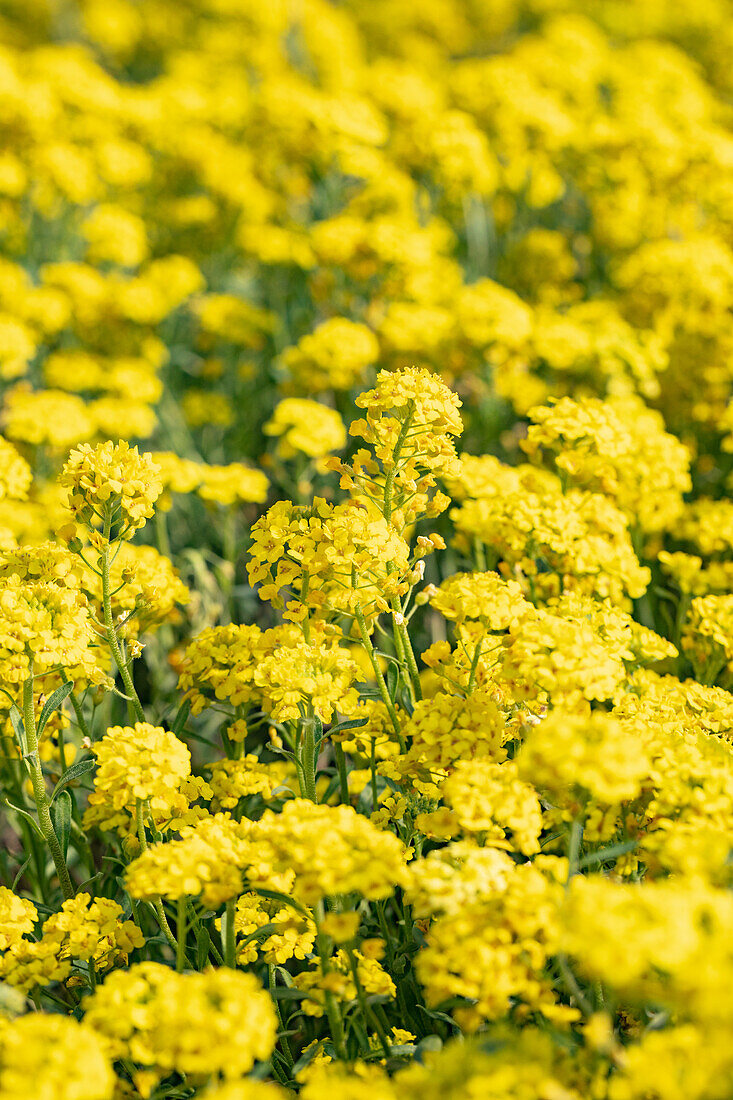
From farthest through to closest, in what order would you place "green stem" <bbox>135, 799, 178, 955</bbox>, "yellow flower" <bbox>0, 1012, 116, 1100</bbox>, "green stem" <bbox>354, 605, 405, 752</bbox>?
"green stem" <bbox>354, 605, 405, 752</bbox>, "green stem" <bbox>135, 799, 178, 955</bbox>, "yellow flower" <bbox>0, 1012, 116, 1100</bbox>

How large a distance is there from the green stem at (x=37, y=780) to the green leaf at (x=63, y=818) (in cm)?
4

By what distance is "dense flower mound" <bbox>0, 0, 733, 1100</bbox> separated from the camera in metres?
1.48

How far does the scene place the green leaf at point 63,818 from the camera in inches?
87.2

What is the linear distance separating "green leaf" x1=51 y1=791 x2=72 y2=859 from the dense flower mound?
0.02 m

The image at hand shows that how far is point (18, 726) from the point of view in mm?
2094

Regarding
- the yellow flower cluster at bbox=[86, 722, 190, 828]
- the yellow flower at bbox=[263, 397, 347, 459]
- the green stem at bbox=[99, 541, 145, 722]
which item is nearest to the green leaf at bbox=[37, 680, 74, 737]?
the green stem at bbox=[99, 541, 145, 722]

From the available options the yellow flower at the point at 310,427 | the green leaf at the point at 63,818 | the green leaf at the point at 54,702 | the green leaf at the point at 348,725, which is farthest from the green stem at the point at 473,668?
the yellow flower at the point at 310,427

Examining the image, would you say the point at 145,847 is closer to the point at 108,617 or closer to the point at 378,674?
the point at 108,617

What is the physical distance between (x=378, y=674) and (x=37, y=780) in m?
0.78

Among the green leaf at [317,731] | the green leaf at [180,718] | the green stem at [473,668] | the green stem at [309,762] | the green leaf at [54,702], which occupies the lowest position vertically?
the green leaf at [180,718]

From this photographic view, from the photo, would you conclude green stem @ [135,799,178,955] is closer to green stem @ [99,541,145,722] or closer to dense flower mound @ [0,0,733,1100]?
dense flower mound @ [0,0,733,1100]

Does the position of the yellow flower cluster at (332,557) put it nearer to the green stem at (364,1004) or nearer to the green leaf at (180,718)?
the green leaf at (180,718)

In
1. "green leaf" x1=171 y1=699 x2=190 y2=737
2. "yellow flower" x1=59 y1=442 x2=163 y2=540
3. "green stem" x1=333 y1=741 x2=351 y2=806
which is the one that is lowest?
"green leaf" x1=171 y1=699 x2=190 y2=737

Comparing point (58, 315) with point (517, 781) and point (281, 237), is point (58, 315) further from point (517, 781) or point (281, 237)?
point (517, 781)
